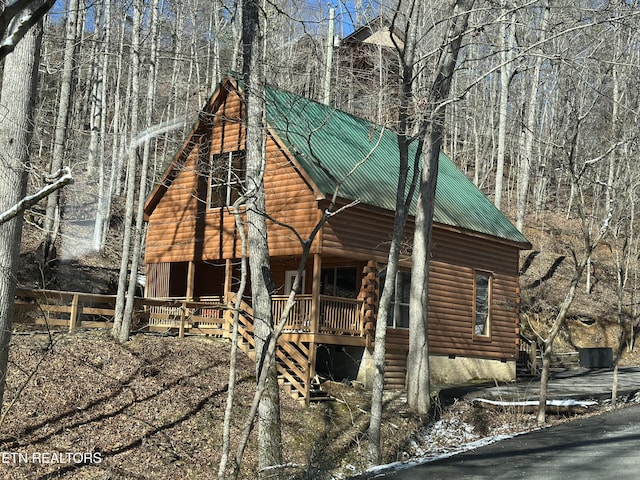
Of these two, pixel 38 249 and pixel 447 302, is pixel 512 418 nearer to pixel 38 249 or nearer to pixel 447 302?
pixel 447 302

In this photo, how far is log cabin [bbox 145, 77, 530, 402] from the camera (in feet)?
60.5

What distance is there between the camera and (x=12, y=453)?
38.9ft

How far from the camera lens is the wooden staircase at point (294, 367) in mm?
16922

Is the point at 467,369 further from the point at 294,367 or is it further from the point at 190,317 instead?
the point at 190,317

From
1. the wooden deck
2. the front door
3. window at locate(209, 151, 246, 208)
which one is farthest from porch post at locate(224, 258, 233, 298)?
the front door

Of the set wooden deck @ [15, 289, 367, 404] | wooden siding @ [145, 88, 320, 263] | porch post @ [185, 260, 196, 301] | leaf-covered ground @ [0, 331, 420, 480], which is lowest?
leaf-covered ground @ [0, 331, 420, 480]

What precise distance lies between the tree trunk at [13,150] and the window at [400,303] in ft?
39.5

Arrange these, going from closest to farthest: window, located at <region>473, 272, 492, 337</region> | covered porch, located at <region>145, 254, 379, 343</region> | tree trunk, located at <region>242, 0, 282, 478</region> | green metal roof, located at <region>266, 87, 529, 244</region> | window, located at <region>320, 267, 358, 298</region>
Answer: tree trunk, located at <region>242, 0, 282, 478</region>
covered porch, located at <region>145, 254, 379, 343</region>
green metal roof, located at <region>266, 87, 529, 244</region>
window, located at <region>320, 267, 358, 298</region>
window, located at <region>473, 272, 492, 337</region>

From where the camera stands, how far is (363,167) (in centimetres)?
2033

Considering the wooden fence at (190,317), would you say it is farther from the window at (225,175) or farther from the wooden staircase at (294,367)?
the window at (225,175)

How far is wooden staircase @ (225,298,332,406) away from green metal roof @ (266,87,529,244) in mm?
3706

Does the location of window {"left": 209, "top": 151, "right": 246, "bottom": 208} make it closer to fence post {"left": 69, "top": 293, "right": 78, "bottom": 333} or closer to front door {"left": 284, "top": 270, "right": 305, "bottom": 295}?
front door {"left": 284, "top": 270, "right": 305, "bottom": 295}

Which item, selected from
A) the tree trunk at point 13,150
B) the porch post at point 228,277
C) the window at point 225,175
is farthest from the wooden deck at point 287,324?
the tree trunk at point 13,150

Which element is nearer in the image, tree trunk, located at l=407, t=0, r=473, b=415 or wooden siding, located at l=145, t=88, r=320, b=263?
tree trunk, located at l=407, t=0, r=473, b=415
